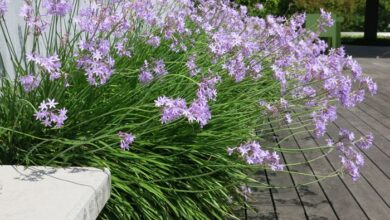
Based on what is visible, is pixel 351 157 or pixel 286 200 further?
pixel 286 200

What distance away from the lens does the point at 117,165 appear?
Answer: 2.50 m

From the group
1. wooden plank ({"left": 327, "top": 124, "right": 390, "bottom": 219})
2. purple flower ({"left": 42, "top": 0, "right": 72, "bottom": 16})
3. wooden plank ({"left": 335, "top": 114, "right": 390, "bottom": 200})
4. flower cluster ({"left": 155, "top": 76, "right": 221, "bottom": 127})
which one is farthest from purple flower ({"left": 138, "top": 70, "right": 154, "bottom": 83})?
wooden plank ({"left": 335, "top": 114, "right": 390, "bottom": 200})

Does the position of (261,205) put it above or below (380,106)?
above

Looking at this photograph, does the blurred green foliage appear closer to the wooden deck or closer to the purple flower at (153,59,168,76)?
the wooden deck

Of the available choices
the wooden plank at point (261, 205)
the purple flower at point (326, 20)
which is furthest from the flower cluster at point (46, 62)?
the purple flower at point (326, 20)

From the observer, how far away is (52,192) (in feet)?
6.25

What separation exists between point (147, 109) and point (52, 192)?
1.01 metres

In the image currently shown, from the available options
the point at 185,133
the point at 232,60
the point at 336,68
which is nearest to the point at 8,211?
the point at 185,133

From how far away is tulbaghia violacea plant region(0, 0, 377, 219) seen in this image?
2.38 metres

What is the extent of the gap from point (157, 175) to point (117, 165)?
0.21 meters

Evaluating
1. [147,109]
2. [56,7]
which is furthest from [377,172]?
[56,7]

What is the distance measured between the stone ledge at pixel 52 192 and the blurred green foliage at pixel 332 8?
6540 millimetres

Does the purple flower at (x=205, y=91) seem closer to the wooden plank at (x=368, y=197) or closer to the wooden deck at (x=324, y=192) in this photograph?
the wooden deck at (x=324, y=192)

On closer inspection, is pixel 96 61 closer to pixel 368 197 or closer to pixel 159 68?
pixel 159 68
